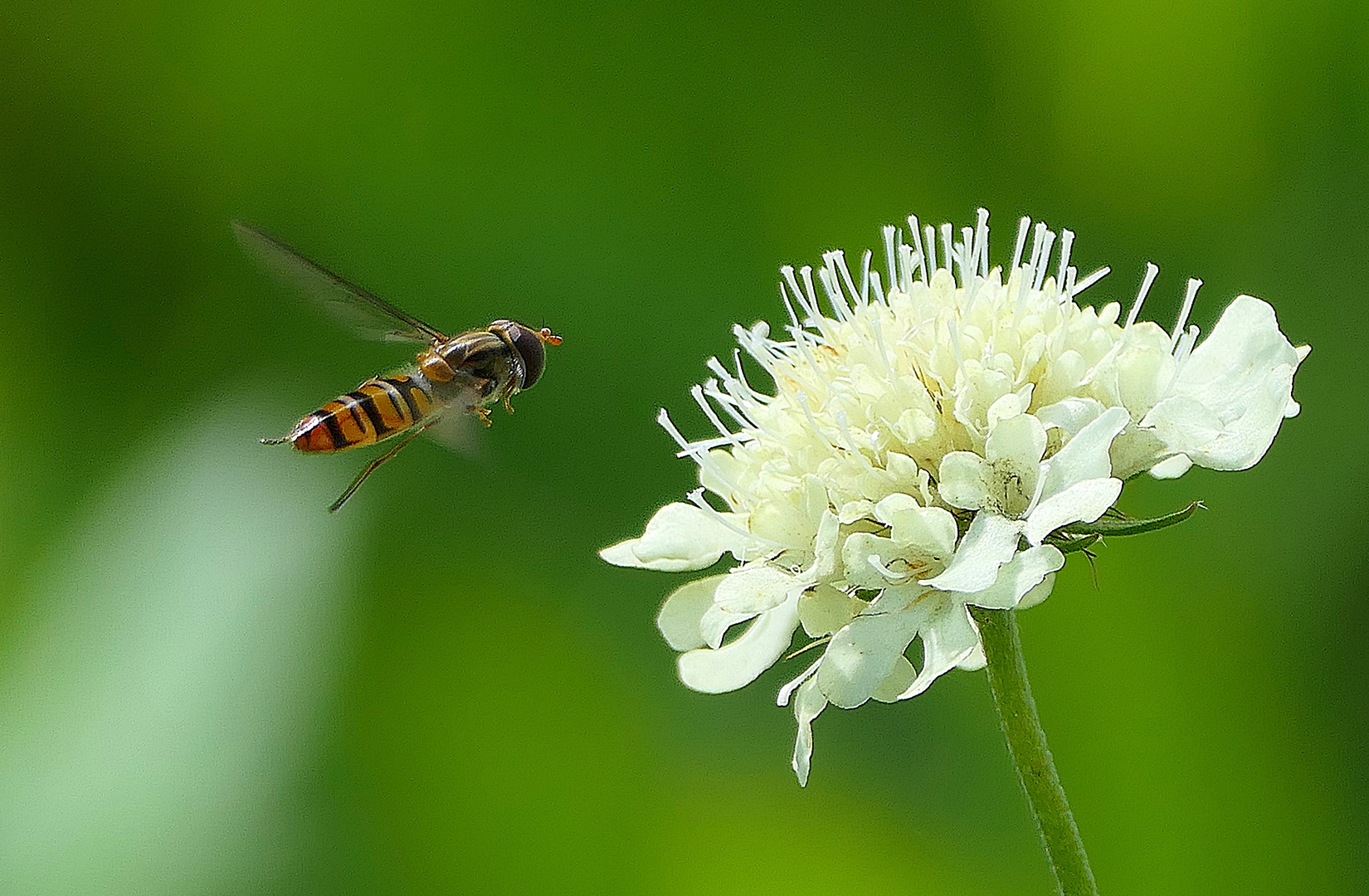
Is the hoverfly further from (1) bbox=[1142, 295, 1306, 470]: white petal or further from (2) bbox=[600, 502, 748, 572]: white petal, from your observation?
(1) bbox=[1142, 295, 1306, 470]: white petal

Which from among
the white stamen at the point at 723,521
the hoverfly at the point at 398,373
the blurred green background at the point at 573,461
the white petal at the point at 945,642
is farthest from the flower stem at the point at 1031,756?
the blurred green background at the point at 573,461

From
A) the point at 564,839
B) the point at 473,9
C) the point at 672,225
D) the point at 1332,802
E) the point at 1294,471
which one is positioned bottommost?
the point at 564,839

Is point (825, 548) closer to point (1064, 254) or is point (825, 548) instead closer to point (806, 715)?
point (806, 715)

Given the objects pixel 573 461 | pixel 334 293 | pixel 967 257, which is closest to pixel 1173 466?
pixel 967 257

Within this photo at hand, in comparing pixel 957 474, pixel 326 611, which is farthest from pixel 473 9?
pixel 957 474

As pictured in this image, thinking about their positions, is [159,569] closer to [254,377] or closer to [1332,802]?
[254,377]

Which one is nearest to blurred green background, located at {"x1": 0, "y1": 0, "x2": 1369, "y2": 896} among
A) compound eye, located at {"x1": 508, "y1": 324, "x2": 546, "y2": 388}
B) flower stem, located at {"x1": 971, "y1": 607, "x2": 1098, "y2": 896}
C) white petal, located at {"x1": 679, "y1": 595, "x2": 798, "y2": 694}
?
compound eye, located at {"x1": 508, "y1": 324, "x2": 546, "y2": 388}
